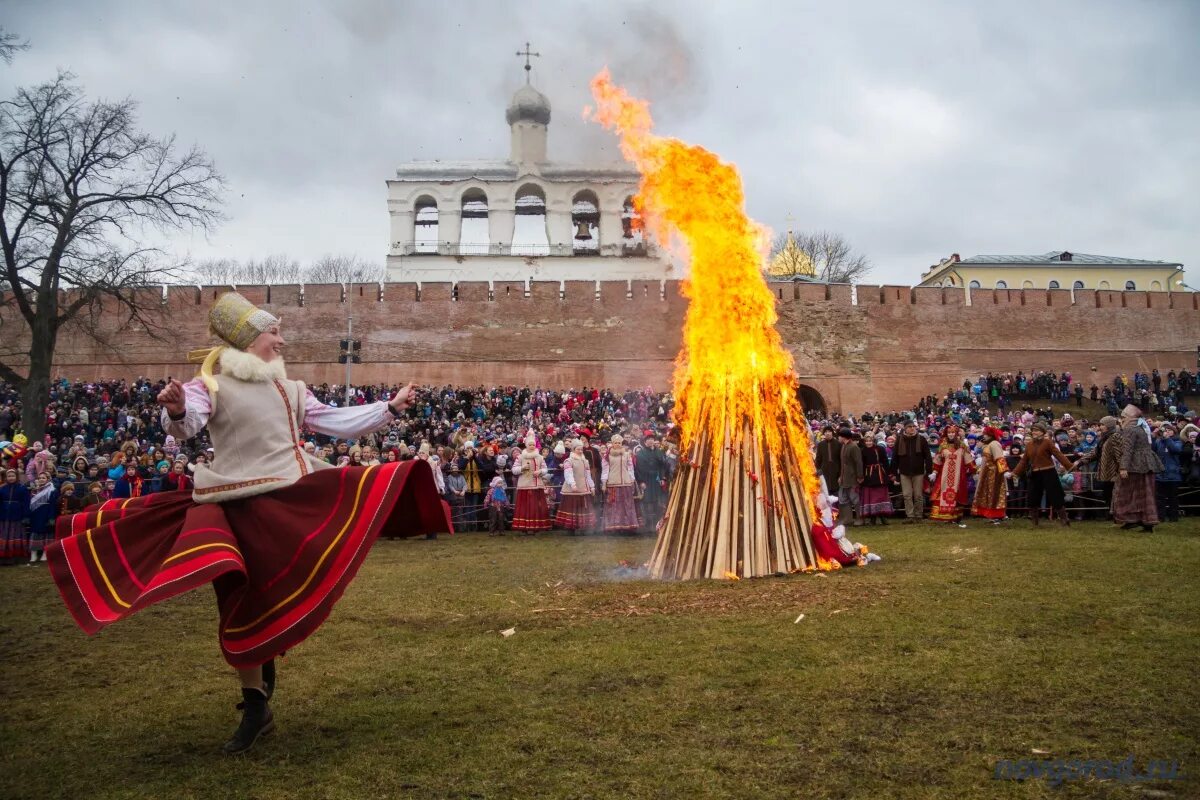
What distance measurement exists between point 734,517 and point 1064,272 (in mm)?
62966

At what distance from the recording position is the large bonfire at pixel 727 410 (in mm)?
8734

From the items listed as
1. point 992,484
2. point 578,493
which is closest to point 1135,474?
point 992,484

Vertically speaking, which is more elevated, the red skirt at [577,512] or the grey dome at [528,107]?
the grey dome at [528,107]

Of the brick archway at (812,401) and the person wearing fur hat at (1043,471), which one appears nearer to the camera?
the person wearing fur hat at (1043,471)

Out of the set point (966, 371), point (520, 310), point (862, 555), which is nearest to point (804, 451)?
point (862, 555)

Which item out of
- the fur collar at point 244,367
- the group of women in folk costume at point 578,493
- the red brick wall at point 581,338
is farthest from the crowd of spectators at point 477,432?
the red brick wall at point 581,338

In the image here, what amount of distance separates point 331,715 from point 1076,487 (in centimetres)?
1503

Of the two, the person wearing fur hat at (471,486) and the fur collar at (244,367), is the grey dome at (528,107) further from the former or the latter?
the fur collar at (244,367)

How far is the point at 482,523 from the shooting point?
17.5 metres

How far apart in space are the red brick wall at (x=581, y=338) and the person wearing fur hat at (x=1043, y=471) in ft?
80.4

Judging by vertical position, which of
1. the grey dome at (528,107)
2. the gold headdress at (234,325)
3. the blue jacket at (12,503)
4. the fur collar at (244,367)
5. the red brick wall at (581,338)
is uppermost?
the grey dome at (528,107)

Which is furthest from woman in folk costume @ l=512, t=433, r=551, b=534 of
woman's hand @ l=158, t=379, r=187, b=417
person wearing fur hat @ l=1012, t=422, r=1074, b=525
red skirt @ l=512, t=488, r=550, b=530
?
woman's hand @ l=158, t=379, r=187, b=417

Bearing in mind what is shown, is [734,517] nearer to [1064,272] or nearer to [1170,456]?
[1170,456]

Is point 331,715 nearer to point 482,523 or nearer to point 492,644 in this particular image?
point 492,644
